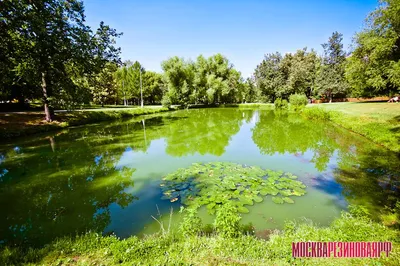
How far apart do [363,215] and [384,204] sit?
1.45 metres

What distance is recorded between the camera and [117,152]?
39.4 feet

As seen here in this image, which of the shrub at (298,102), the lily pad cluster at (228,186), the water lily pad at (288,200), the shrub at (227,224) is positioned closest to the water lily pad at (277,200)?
the lily pad cluster at (228,186)

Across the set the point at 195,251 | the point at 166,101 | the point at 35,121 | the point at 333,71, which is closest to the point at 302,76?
the point at 333,71

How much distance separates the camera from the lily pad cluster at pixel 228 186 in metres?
6.07

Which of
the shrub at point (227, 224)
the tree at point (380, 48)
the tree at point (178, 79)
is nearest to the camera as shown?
the shrub at point (227, 224)

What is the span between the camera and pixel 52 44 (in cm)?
1426

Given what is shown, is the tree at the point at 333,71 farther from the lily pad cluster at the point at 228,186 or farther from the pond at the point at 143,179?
the lily pad cluster at the point at 228,186

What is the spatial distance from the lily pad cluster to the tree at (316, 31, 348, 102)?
138ft

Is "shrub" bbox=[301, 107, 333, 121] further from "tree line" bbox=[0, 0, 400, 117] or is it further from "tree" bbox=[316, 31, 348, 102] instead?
"tree" bbox=[316, 31, 348, 102]

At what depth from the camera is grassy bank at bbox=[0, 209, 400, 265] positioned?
130 inches

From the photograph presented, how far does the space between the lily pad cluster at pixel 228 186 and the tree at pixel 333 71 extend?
42.2m

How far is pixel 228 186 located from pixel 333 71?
4623 centimetres

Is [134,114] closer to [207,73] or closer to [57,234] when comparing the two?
[207,73]

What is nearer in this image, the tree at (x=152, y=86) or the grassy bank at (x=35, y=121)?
the grassy bank at (x=35, y=121)
